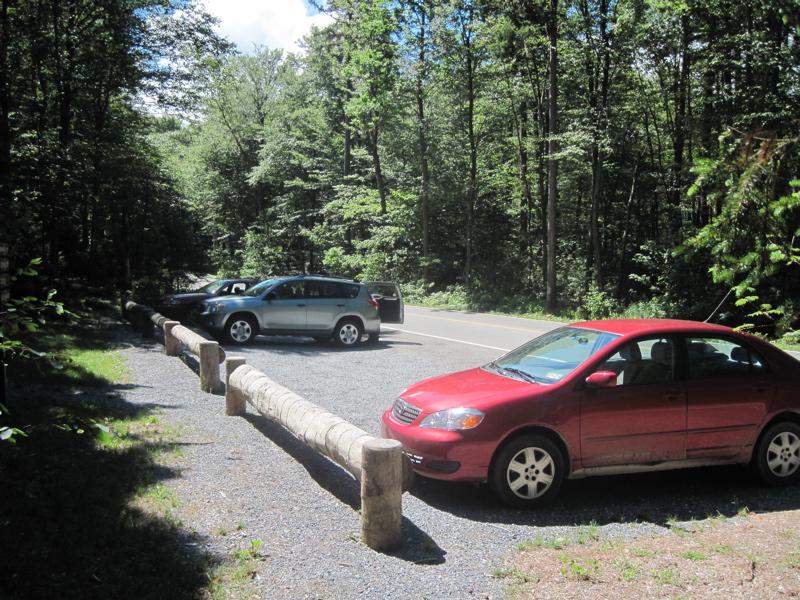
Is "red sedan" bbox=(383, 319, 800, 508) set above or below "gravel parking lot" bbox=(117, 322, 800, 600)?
above

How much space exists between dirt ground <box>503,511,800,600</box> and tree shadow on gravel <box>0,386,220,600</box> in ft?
6.89

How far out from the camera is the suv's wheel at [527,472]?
5312mm

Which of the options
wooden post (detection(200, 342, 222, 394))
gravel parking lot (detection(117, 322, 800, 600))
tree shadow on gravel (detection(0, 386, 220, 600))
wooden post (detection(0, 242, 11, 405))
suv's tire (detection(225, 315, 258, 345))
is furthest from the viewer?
suv's tire (detection(225, 315, 258, 345))

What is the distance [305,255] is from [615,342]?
159ft

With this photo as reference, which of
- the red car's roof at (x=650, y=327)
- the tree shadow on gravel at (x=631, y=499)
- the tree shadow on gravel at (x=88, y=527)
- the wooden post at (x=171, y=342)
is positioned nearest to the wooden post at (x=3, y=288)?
the tree shadow on gravel at (x=88, y=527)

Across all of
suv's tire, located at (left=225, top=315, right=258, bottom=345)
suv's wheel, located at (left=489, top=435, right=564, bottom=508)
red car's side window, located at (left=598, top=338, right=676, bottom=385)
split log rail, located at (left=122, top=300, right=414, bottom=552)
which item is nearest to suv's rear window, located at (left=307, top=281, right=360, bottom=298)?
suv's tire, located at (left=225, top=315, right=258, bottom=345)

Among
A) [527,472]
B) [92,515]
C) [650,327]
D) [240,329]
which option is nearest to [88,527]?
[92,515]

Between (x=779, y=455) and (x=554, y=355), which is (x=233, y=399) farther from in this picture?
(x=779, y=455)

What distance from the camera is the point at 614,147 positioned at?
26.0m

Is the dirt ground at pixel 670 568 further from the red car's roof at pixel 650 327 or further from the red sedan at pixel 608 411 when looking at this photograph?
the red car's roof at pixel 650 327

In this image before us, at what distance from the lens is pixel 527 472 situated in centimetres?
537

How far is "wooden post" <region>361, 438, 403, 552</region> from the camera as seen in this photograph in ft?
14.7

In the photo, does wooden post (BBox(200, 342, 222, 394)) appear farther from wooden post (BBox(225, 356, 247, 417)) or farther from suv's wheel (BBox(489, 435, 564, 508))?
suv's wheel (BBox(489, 435, 564, 508))

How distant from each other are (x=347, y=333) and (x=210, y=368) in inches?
243
